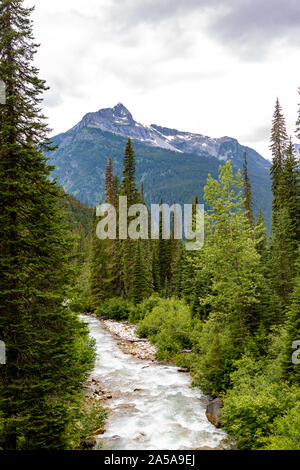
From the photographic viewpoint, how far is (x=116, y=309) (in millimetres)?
40750

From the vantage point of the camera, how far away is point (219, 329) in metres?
18.2

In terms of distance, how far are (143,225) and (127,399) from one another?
113 feet

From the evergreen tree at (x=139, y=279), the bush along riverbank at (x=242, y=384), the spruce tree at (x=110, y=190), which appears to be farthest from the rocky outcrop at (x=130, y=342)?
the spruce tree at (x=110, y=190)

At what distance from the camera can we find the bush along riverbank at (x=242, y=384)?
34.0 ft

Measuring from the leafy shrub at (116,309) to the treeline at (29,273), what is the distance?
95.7ft

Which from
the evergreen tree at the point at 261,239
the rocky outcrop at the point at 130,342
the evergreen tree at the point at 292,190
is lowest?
the rocky outcrop at the point at 130,342

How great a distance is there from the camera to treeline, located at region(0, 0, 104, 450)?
831cm

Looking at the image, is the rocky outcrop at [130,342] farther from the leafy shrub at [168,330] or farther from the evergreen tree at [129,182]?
the evergreen tree at [129,182]

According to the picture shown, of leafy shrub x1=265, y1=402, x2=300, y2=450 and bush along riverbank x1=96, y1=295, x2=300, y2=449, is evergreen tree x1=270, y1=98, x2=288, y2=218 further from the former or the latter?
leafy shrub x1=265, y1=402, x2=300, y2=450

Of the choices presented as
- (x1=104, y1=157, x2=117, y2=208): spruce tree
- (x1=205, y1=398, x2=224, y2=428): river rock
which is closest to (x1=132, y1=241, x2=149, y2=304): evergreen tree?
(x1=104, y1=157, x2=117, y2=208): spruce tree

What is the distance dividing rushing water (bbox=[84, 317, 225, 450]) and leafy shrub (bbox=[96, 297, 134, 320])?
1662 centimetres

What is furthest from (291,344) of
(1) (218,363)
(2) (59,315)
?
(2) (59,315)

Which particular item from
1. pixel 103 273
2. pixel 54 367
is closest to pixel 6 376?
pixel 54 367

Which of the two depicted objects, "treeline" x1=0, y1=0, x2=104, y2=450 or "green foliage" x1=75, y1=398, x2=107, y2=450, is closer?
"treeline" x1=0, y1=0, x2=104, y2=450
